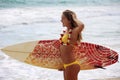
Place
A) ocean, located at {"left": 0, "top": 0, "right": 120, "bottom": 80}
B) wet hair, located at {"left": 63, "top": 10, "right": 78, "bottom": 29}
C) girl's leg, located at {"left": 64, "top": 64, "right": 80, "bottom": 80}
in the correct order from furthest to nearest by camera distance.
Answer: ocean, located at {"left": 0, "top": 0, "right": 120, "bottom": 80}, girl's leg, located at {"left": 64, "top": 64, "right": 80, "bottom": 80}, wet hair, located at {"left": 63, "top": 10, "right": 78, "bottom": 29}

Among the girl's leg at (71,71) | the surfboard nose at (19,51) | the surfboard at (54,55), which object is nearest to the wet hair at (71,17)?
the girl's leg at (71,71)

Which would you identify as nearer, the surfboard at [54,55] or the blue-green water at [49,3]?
the surfboard at [54,55]

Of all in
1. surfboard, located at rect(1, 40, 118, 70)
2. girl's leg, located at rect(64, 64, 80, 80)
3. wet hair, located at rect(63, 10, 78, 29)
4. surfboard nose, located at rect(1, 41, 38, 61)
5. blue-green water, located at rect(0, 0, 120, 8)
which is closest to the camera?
wet hair, located at rect(63, 10, 78, 29)

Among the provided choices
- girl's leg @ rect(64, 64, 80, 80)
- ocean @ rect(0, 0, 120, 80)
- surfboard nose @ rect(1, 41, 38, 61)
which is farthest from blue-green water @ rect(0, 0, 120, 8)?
girl's leg @ rect(64, 64, 80, 80)

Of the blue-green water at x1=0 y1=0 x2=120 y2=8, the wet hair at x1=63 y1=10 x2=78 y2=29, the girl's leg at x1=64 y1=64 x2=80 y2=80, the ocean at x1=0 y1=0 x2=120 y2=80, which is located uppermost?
the wet hair at x1=63 y1=10 x2=78 y2=29

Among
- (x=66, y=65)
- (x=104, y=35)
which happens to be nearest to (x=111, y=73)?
(x=66, y=65)

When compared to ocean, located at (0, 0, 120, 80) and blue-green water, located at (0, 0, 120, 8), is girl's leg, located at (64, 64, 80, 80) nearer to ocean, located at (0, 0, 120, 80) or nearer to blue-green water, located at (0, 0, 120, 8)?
ocean, located at (0, 0, 120, 80)

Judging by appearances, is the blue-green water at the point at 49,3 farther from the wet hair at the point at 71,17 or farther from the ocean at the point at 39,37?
the wet hair at the point at 71,17

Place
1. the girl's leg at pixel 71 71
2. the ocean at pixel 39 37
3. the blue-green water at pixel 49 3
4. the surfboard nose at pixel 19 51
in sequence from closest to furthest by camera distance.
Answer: the girl's leg at pixel 71 71
the surfboard nose at pixel 19 51
the ocean at pixel 39 37
the blue-green water at pixel 49 3

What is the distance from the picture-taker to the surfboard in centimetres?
512

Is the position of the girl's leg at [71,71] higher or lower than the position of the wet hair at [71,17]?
lower

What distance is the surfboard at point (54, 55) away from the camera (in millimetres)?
5121

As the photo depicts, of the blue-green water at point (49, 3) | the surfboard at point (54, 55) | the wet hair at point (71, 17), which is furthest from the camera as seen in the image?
the blue-green water at point (49, 3)

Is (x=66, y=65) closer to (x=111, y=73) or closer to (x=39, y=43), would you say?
(x=39, y=43)
